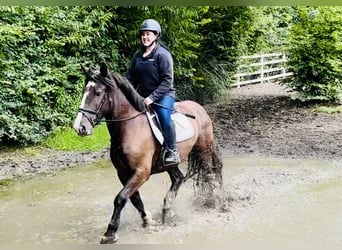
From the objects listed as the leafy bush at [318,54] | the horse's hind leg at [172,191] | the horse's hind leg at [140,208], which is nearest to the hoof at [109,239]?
the horse's hind leg at [140,208]

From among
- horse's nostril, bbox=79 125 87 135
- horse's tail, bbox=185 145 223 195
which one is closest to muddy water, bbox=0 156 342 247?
horse's tail, bbox=185 145 223 195

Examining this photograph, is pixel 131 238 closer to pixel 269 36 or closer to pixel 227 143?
pixel 227 143

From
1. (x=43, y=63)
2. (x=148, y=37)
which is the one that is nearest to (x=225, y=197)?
(x=148, y=37)

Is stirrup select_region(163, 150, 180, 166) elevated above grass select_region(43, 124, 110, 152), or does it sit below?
above

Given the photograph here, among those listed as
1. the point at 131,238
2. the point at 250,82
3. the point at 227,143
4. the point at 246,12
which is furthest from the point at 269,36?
the point at 131,238

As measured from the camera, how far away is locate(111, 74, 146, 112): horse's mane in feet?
7.55

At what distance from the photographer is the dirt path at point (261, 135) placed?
401cm

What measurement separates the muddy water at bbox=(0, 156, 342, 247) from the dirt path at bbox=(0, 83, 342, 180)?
0.26m

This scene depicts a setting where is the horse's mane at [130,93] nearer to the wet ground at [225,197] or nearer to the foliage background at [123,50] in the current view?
the wet ground at [225,197]

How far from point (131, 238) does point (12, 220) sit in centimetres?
73

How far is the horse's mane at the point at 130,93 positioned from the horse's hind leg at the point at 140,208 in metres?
0.46

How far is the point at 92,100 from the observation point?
85.9 inches

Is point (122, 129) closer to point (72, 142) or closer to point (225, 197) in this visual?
point (225, 197)

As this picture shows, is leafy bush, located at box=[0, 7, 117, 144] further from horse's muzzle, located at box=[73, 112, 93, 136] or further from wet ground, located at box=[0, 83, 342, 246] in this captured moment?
horse's muzzle, located at box=[73, 112, 93, 136]
